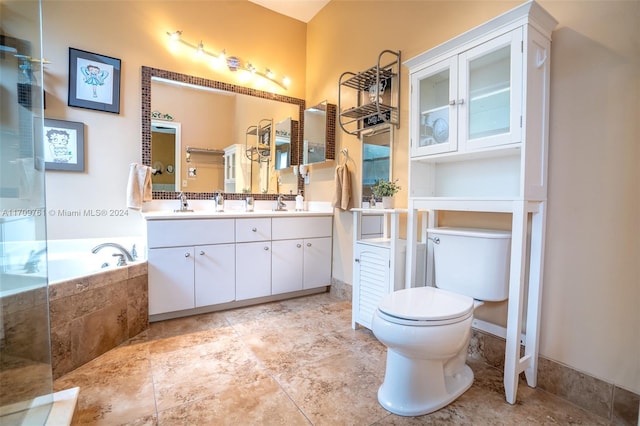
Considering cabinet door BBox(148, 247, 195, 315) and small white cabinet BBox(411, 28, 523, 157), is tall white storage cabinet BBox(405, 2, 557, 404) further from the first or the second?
cabinet door BBox(148, 247, 195, 315)

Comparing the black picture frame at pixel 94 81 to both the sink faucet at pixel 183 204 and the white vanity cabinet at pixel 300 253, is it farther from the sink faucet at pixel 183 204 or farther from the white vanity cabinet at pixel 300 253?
the white vanity cabinet at pixel 300 253

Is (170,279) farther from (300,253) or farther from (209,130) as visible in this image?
(209,130)

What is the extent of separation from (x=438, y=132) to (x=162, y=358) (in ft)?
6.75

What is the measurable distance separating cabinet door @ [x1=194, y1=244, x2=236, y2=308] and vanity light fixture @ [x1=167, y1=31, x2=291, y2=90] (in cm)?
175

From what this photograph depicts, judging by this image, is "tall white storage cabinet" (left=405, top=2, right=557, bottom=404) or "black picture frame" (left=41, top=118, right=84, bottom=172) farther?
"black picture frame" (left=41, top=118, right=84, bottom=172)

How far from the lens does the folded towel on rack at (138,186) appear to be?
2.38 meters

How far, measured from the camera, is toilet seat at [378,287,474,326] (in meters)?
1.30

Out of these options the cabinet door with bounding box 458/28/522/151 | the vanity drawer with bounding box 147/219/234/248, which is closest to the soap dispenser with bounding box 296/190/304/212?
the vanity drawer with bounding box 147/219/234/248

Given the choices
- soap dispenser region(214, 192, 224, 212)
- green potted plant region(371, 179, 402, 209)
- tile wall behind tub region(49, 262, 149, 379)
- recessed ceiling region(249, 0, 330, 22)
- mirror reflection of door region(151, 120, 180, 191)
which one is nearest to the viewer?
tile wall behind tub region(49, 262, 149, 379)

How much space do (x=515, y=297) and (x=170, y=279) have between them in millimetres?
2144

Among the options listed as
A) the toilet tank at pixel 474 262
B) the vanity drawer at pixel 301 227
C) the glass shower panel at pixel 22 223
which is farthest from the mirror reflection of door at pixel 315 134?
the glass shower panel at pixel 22 223

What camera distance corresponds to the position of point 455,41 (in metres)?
1.61

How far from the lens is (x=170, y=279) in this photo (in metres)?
2.24

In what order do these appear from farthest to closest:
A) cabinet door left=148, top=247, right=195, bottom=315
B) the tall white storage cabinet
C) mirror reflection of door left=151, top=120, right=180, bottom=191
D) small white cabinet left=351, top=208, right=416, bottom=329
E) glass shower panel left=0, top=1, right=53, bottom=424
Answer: mirror reflection of door left=151, top=120, right=180, bottom=191 < cabinet door left=148, top=247, right=195, bottom=315 < small white cabinet left=351, top=208, right=416, bottom=329 < the tall white storage cabinet < glass shower panel left=0, top=1, right=53, bottom=424
